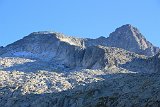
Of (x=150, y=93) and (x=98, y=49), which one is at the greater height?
(x=98, y=49)

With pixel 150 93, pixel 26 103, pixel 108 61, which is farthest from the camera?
pixel 108 61

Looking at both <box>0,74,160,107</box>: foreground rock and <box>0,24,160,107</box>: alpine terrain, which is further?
<box>0,24,160,107</box>: alpine terrain

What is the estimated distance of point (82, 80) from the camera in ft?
491

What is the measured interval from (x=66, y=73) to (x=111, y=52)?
2435 centimetres

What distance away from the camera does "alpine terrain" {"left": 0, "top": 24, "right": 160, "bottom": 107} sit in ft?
318

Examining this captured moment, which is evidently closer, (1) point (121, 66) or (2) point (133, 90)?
(2) point (133, 90)

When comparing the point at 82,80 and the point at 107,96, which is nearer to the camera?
the point at 107,96

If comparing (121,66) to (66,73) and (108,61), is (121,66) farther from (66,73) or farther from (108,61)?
(66,73)

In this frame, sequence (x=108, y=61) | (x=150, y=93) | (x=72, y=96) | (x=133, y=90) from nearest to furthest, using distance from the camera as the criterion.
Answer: (x=150, y=93) → (x=133, y=90) → (x=72, y=96) → (x=108, y=61)

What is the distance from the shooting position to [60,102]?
112 metres

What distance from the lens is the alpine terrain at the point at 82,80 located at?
9700 cm

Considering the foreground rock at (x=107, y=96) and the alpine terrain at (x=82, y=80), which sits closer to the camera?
the foreground rock at (x=107, y=96)

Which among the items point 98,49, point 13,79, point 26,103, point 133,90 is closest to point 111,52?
point 98,49

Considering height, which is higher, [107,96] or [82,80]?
[82,80]
